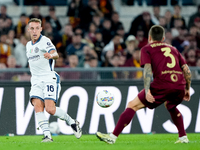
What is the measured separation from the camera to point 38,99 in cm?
836

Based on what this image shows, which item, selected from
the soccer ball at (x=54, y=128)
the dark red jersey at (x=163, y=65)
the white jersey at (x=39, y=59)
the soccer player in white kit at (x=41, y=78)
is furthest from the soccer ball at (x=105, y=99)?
the soccer ball at (x=54, y=128)

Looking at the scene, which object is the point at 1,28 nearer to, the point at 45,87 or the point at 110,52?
the point at 110,52

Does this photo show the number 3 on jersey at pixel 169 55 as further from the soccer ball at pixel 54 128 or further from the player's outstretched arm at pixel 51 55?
the soccer ball at pixel 54 128

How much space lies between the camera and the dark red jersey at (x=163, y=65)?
7242 millimetres

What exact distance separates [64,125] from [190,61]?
13.5 ft

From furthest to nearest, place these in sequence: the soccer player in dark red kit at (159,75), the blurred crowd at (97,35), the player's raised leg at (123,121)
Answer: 1. the blurred crowd at (97,35)
2. the player's raised leg at (123,121)
3. the soccer player in dark red kit at (159,75)

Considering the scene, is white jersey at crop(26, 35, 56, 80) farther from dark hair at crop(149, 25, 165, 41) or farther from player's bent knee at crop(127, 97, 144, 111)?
dark hair at crop(149, 25, 165, 41)

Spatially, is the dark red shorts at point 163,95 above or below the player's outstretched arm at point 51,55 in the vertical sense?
below

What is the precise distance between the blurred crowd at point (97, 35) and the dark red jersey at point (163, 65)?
400 centimetres

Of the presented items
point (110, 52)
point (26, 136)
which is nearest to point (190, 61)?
point (110, 52)

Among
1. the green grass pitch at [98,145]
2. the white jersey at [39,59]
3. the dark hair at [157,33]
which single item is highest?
the dark hair at [157,33]

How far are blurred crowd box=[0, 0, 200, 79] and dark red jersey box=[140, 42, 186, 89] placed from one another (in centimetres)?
400

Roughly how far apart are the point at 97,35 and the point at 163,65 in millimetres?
6666

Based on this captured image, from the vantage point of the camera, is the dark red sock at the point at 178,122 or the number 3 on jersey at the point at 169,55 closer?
the number 3 on jersey at the point at 169,55
